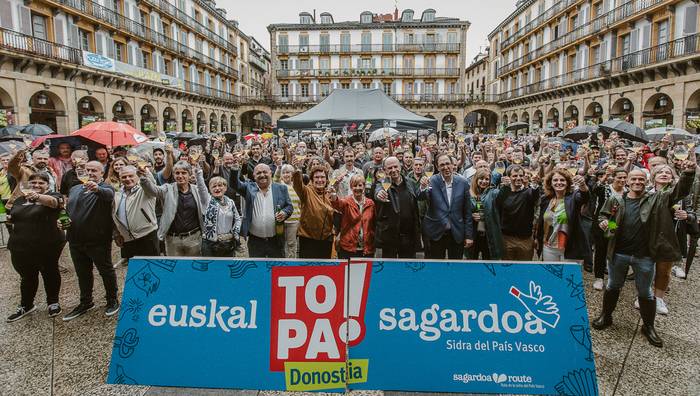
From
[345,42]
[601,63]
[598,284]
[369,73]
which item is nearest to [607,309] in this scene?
[598,284]

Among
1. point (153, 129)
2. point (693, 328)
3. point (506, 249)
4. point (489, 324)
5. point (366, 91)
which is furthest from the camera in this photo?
point (153, 129)

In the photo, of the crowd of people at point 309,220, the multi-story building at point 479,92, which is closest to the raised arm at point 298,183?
the crowd of people at point 309,220

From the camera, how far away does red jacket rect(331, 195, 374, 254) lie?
4496 millimetres

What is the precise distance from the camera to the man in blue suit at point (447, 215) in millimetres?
4676

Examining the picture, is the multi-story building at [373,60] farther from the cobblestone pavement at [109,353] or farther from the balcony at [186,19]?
the cobblestone pavement at [109,353]

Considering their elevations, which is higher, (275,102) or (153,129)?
(275,102)

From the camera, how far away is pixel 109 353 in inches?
151

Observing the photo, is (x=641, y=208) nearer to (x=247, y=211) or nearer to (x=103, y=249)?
(x=247, y=211)

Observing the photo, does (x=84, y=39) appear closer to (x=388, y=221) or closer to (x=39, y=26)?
(x=39, y=26)

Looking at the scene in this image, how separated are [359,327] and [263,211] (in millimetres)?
2097

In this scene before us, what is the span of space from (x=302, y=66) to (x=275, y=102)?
597 centimetres

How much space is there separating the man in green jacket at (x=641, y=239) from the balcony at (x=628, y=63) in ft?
60.7

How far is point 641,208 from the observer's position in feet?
12.9

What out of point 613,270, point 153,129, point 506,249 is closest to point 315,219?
point 506,249
